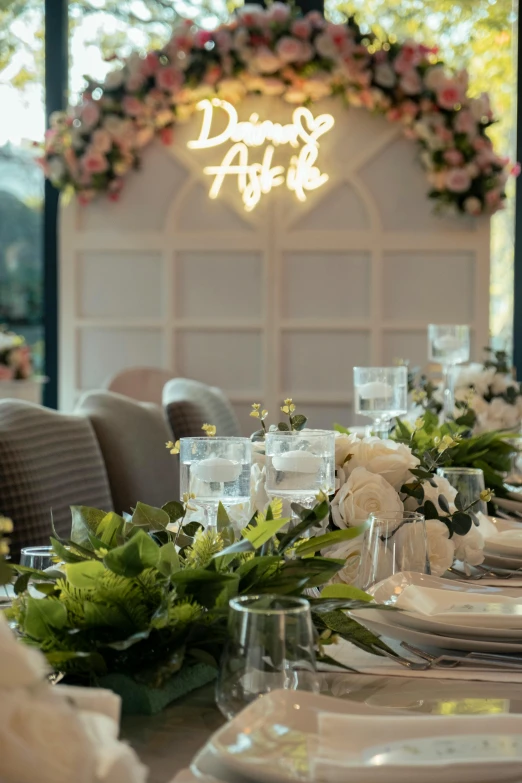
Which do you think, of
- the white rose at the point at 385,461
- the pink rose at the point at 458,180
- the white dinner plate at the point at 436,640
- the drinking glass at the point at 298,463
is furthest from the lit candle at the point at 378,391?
the pink rose at the point at 458,180

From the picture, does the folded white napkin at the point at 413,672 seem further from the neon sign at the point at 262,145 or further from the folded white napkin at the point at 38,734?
the neon sign at the point at 262,145

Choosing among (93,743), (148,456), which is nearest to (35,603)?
(93,743)

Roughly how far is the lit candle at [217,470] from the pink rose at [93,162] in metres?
3.83

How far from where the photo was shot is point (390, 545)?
3.46ft

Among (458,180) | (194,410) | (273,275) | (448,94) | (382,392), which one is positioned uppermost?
(448,94)

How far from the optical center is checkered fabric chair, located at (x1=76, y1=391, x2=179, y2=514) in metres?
2.29

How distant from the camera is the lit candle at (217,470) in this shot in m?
1.09

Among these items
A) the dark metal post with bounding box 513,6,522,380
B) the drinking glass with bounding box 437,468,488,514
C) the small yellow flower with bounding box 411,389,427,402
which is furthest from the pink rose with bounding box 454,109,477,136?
the drinking glass with bounding box 437,468,488,514

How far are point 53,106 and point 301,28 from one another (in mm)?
1347

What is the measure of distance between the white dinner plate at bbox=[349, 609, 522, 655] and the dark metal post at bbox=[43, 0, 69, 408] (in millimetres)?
4299

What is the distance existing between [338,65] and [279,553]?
3.98 m

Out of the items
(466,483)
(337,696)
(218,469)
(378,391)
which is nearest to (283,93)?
(378,391)

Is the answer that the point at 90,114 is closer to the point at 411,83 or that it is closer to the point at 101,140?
the point at 101,140

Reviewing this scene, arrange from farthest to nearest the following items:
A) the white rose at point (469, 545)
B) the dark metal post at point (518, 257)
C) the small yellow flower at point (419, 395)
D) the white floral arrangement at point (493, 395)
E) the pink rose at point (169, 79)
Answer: the dark metal post at point (518, 257), the pink rose at point (169, 79), the white floral arrangement at point (493, 395), the small yellow flower at point (419, 395), the white rose at point (469, 545)
